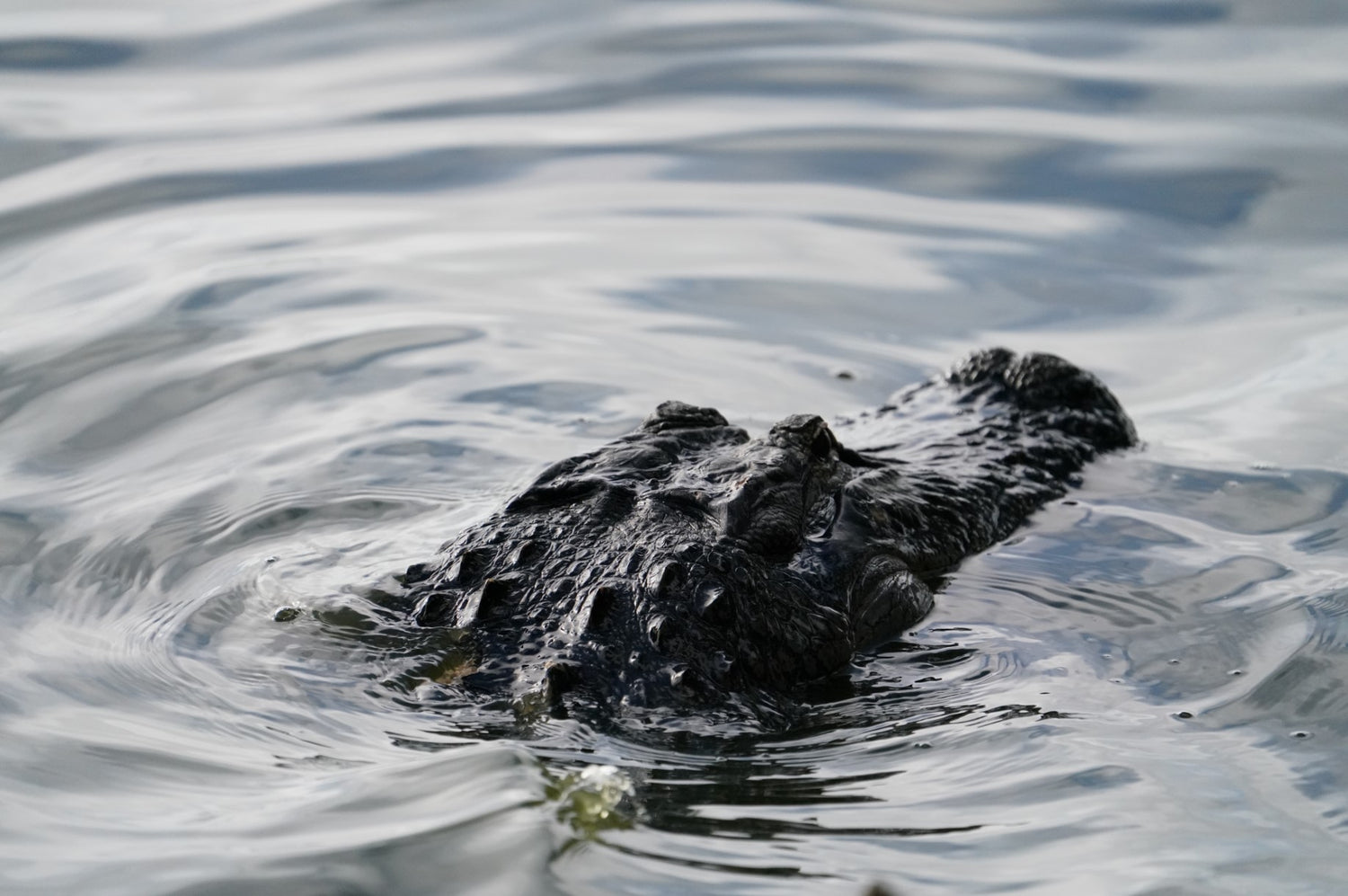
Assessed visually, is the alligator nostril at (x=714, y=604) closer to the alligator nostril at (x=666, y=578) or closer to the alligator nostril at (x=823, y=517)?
the alligator nostril at (x=666, y=578)

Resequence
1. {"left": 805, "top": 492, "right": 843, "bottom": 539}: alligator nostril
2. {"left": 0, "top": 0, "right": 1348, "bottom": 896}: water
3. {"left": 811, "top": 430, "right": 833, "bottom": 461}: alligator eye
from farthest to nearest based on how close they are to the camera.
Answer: {"left": 811, "top": 430, "right": 833, "bottom": 461}: alligator eye → {"left": 805, "top": 492, "right": 843, "bottom": 539}: alligator nostril → {"left": 0, "top": 0, "right": 1348, "bottom": 896}: water

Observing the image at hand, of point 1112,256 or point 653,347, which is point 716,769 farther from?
point 1112,256

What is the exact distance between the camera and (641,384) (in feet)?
20.7

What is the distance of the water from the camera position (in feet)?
10.1

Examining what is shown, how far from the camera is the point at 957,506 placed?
4.65 m

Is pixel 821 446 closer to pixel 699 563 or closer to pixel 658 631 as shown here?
pixel 699 563

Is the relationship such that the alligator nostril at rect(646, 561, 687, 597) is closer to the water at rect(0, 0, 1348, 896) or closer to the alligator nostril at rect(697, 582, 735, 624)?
the alligator nostril at rect(697, 582, 735, 624)

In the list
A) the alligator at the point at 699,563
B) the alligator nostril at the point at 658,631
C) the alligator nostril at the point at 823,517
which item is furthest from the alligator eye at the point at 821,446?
the alligator nostril at the point at 658,631

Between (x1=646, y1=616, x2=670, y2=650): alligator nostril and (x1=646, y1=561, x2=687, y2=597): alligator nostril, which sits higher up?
(x1=646, y1=561, x2=687, y2=597): alligator nostril

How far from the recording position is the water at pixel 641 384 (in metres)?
3.07

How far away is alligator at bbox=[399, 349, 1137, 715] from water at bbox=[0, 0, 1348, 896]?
13cm

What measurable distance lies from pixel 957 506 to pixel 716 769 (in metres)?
1.67

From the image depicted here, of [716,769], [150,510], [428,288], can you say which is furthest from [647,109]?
[716,769]

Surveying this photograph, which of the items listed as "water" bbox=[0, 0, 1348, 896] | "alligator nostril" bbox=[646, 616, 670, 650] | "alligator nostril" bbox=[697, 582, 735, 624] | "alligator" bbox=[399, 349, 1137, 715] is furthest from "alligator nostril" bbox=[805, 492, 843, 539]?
"alligator nostril" bbox=[646, 616, 670, 650]
